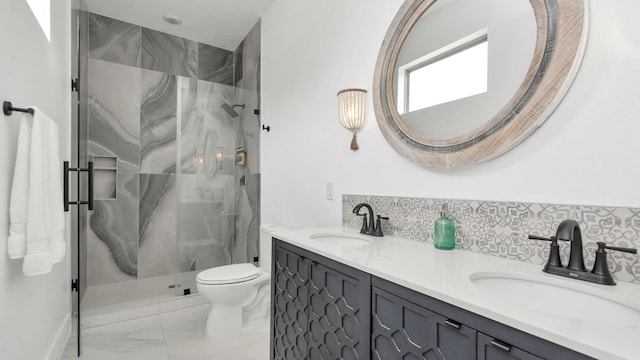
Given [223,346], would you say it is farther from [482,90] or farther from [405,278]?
[482,90]

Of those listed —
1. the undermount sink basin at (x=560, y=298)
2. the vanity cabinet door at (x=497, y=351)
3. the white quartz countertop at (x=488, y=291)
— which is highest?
the white quartz countertop at (x=488, y=291)

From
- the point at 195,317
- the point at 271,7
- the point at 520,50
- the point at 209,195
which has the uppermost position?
the point at 271,7

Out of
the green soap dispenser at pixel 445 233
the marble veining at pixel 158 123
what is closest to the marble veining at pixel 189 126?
the marble veining at pixel 158 123

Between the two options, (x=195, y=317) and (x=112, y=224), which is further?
(x=112, y=224)

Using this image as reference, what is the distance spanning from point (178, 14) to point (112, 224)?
2.26 meters

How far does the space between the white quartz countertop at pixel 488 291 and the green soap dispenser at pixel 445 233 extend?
29 millimetres

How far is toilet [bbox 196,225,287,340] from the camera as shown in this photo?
2.08 meters

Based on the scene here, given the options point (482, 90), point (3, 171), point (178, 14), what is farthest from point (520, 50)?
point (178, 14)

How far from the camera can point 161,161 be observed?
330 centimetres

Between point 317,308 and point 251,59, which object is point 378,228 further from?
point 251,59

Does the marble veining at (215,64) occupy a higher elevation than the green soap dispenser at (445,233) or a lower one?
higher

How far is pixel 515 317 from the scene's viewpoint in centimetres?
59

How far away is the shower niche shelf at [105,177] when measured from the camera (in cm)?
300

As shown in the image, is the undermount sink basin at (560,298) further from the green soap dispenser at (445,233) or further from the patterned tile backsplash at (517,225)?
the green soap dispenser at (445,233)
